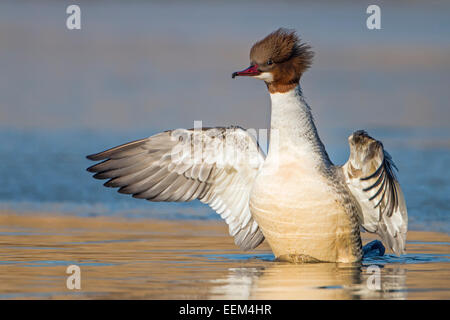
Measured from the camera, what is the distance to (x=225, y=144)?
785cm

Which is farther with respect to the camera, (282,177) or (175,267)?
(282,177)

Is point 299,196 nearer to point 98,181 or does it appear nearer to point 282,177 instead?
point 282,177

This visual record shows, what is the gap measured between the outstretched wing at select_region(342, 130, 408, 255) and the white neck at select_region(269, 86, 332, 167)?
0.28 m

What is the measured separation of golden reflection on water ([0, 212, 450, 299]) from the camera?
6.09m

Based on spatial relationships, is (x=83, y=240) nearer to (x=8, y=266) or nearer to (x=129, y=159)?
(x=129, y=159)

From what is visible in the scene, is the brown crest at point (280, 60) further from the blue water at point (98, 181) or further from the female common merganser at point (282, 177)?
the blue water at point (98, 181)

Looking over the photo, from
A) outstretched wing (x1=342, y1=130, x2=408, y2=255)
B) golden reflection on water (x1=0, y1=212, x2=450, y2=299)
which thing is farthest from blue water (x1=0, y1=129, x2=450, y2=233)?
outstretched wing (x1=342, y1=130, x2=408, y2=255)

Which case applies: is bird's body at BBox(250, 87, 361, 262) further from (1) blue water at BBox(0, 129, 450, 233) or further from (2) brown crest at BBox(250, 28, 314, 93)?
(1) blue water at BBox(0, 129, 450, 233)

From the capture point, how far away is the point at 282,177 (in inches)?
288

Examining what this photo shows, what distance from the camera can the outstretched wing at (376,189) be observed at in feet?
23.7

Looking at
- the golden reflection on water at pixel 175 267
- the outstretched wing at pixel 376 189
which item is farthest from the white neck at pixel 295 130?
the golden reflection on water at pixel 175 267

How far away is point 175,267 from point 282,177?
43.8 inches

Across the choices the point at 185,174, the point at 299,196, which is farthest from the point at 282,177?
the point at 185,174
